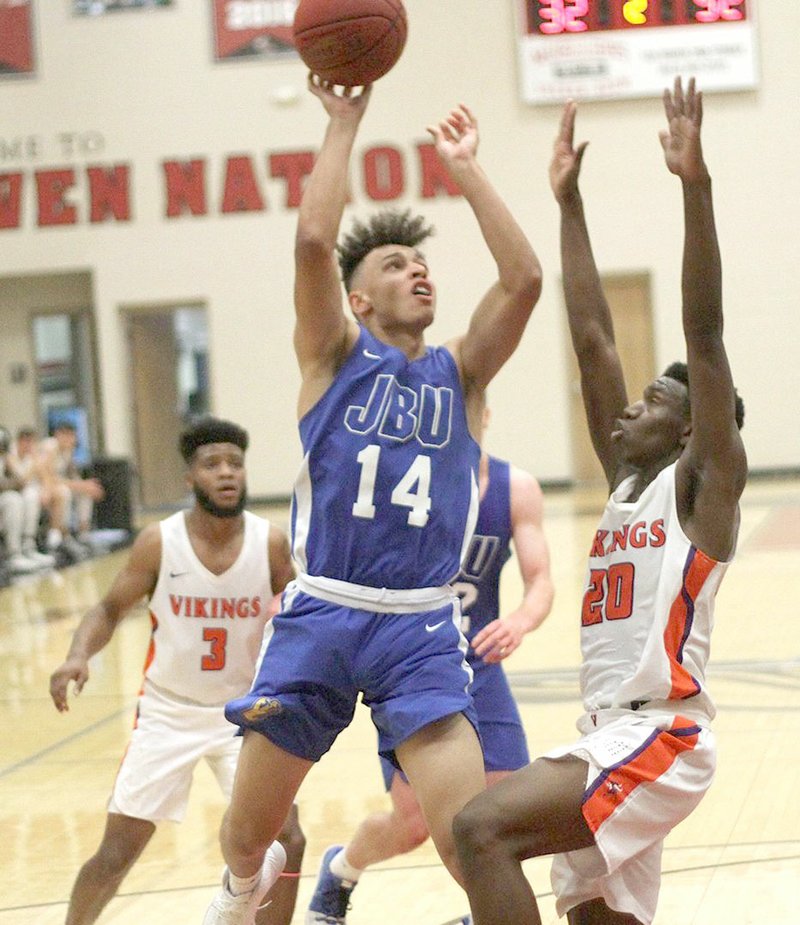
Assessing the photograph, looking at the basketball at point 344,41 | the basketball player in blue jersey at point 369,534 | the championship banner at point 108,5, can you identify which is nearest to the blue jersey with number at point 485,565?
the basketball player in blue jersey at point 369,534

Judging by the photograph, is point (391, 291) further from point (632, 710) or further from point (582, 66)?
point (582, 66)

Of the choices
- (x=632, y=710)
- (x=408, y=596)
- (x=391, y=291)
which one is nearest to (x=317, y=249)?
(x=391, y=291)

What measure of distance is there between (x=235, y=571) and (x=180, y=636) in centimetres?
25

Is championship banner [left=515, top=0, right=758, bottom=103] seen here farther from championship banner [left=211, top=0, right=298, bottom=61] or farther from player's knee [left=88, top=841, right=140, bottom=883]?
player's knee [left=88, top=841, right=140, bottom=883]

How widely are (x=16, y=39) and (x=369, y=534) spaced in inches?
691

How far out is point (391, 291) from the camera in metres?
3.62

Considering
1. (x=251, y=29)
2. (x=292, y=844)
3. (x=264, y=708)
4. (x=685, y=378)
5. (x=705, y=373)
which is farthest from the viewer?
(x=251, y=29)

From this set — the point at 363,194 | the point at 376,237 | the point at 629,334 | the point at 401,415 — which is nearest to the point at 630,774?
the point at 401,415

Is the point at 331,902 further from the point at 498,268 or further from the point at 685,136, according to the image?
the point at 685,136

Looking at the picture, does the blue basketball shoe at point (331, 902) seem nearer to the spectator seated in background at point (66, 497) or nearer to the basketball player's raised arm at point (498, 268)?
the basketball player's raised arm at point (498, 268)

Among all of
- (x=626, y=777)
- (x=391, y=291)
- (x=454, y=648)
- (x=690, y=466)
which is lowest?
(x=626, y=777)

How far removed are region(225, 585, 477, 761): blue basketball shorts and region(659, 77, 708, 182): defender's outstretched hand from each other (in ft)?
3.64

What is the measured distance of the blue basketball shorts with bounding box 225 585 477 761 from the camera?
337 cm

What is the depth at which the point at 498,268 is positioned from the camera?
3461 mm
